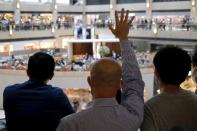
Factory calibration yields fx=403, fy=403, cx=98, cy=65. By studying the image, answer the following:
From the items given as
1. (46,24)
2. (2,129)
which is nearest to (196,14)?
(46,24)

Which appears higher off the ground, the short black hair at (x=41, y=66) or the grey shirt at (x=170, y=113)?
the short black hair at (x=41, y=66)

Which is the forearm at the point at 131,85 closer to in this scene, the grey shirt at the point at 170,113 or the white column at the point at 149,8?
the grey shirt at the point at 170,113

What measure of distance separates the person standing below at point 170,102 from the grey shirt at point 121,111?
0.11 meters

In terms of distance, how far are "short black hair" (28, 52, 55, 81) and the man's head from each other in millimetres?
487

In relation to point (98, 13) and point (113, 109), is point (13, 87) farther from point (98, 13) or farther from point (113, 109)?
point (98, 13)

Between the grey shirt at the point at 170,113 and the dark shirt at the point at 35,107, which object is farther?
the dark shirt at the point at 35,107

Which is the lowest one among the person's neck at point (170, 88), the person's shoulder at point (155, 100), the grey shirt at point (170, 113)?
the grey shirt at point (170, 113)

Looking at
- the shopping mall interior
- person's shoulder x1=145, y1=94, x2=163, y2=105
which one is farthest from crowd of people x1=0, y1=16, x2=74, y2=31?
person's shoulder x1=145, y1=94, x2=163, y2=105

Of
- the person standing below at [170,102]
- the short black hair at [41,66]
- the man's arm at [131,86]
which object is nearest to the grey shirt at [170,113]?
the person standing below at [170,102]

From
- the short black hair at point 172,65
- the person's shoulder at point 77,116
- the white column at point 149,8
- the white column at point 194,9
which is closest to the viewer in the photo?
the person's shoulder at point 77,116

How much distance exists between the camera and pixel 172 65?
2.13 meters

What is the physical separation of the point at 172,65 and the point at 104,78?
411 mm

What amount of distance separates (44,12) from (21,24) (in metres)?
6.40

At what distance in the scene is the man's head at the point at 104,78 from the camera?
1.95 m
